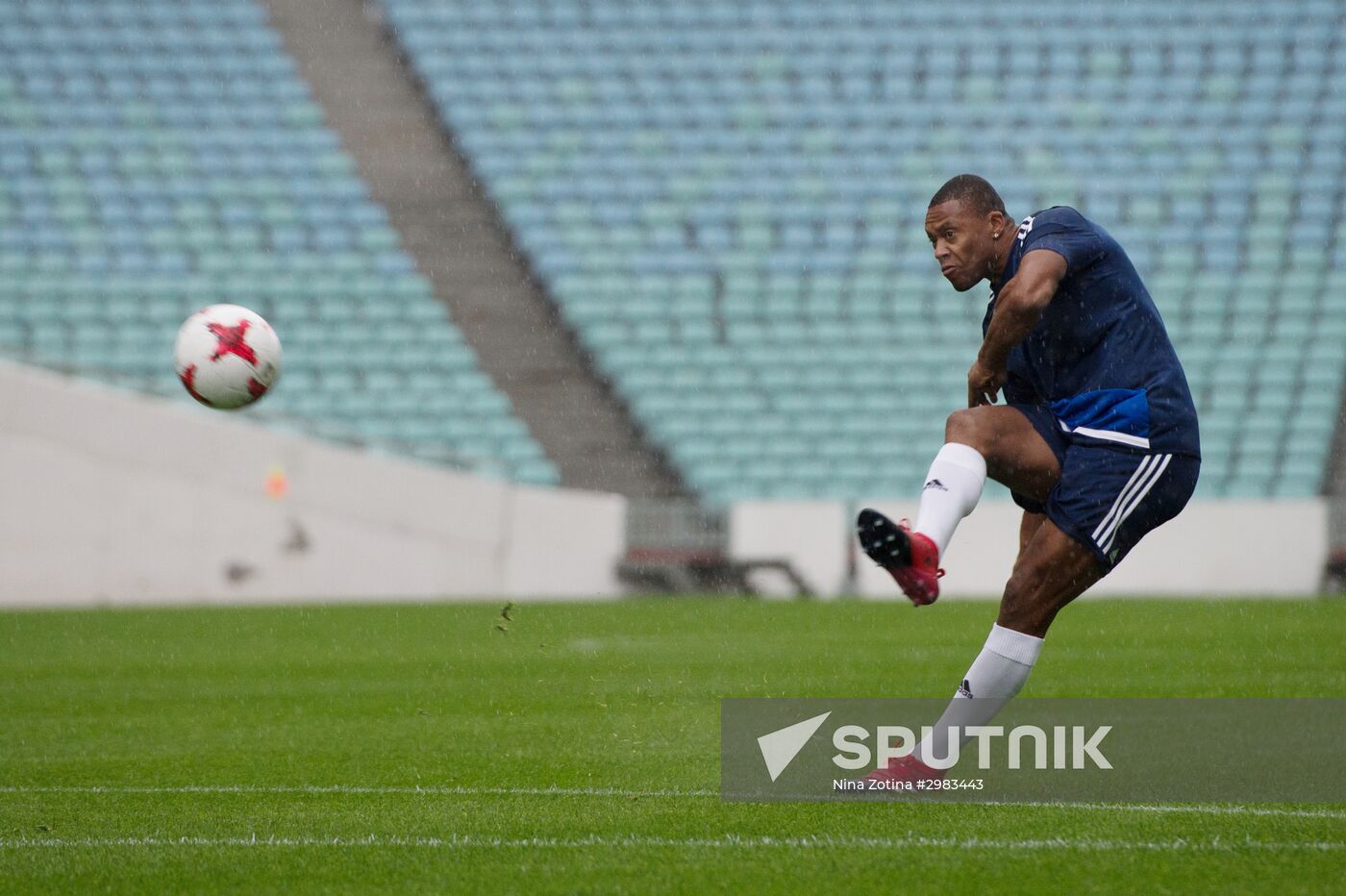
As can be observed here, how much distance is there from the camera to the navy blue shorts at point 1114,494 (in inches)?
171

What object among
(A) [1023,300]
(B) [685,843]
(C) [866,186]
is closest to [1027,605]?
(A) [1023,300]

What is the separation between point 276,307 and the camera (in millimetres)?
17516

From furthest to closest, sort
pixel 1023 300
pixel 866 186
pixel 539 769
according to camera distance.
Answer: pixel 866 186 → pixel 539 769 → pixel 1023 300

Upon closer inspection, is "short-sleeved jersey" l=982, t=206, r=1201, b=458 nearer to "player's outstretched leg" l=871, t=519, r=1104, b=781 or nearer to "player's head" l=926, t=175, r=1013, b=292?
"player's head" l=926, t=175, r=1013, b=292

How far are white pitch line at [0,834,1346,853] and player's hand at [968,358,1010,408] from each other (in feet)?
4.38

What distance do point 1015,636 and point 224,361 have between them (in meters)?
3.35

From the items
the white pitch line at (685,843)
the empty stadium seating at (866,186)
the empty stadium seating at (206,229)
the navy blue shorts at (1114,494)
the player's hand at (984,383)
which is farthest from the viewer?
the empty stadium seating at (206,229)

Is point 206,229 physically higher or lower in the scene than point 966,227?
lower

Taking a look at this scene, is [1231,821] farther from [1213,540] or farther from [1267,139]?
[1267,139]

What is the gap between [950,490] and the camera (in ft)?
14.0

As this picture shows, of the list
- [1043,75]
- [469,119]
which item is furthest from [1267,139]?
[469,119]

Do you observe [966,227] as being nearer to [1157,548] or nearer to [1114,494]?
[1114,494]

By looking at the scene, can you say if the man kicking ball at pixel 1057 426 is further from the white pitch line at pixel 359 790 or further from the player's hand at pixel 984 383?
the white pitch line at pixel 359 790

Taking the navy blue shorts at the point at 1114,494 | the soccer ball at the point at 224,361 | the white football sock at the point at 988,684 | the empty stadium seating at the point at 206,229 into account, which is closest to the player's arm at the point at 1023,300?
the navy blue shorts at the point at 1114,494
